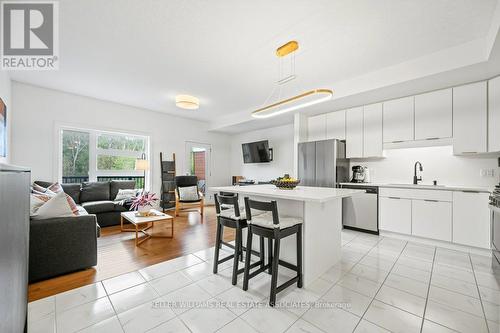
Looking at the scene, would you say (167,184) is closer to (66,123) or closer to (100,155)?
(100,155)

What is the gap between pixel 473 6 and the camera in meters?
1.93

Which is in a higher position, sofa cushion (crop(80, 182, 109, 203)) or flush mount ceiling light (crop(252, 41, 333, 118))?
flush mount ceiling light (crop(252, 41, 333, 118))

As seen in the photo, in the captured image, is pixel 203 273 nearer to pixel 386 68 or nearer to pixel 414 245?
pixel 414 245

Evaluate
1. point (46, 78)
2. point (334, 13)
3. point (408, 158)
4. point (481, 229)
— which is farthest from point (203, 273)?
point (46, 78)

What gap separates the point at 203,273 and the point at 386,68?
3.71 m

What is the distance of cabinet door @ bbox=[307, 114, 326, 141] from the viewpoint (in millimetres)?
4566

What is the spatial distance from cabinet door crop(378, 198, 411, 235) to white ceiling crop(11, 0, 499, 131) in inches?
74.1

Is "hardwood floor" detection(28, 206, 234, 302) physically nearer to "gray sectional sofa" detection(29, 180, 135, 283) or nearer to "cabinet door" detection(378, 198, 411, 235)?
"gray sectional sofa" detection(29, 180, 135, 283)

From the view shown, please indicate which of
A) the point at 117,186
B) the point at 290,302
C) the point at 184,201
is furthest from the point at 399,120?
→ the point at 117,186

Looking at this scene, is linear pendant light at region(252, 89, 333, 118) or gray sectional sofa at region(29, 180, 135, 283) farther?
linear pendant light at region(252, 89, 333, 118)

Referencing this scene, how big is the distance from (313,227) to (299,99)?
148 cm

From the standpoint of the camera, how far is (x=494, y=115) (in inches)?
107

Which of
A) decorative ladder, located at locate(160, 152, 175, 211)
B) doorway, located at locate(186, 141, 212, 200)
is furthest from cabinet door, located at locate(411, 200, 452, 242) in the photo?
doorway, located at locate(186, 141, 212, 200)

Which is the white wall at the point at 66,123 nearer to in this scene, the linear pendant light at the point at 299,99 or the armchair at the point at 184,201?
the armchair at the point at 184,201
